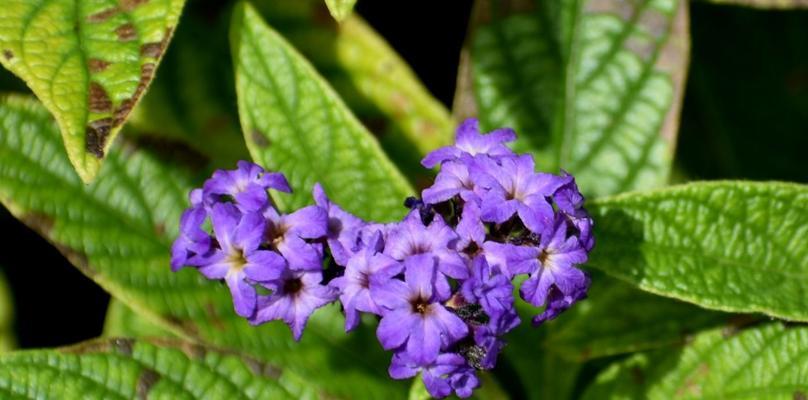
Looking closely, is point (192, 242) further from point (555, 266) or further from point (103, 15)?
point (555, 266)

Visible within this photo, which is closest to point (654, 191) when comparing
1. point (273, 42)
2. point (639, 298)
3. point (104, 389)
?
point (639, 298)

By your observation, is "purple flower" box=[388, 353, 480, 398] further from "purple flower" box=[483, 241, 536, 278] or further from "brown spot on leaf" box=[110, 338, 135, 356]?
"brown spot on leaf" box=[110, 338, 135, 356]

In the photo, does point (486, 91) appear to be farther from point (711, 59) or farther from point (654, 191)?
point (711, 59)

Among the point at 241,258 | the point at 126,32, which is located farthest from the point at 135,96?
the point at 241,258

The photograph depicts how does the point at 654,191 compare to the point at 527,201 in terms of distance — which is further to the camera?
the point at 654,191

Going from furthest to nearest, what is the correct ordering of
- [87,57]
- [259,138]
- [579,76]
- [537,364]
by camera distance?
[579,76], [537,364], [259,138], [87,57]

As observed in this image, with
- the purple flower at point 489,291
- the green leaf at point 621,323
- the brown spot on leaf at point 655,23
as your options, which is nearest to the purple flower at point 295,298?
the purple flower at point 489,291

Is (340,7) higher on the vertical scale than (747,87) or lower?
higher
